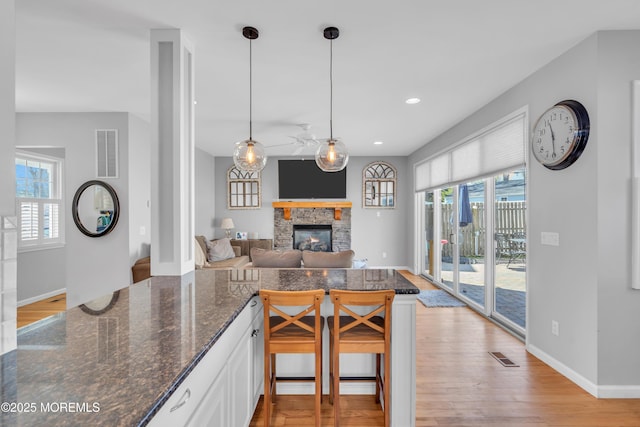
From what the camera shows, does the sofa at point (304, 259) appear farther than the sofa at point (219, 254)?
No

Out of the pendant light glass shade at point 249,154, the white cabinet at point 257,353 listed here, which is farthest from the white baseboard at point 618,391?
the pendant light glass shade at point 249,154

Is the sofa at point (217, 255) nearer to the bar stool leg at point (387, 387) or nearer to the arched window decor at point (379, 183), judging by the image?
the arched window decor at point (379, 183)

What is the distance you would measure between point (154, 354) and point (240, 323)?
0.66 m

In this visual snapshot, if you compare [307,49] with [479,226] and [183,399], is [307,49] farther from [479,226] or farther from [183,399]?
[479,226]

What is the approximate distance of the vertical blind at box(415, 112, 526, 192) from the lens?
10.7 ft

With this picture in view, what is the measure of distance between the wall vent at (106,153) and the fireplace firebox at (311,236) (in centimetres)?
392

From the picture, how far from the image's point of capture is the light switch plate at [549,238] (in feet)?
8.83

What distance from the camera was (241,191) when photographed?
7348mm

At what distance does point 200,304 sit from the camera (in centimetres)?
169

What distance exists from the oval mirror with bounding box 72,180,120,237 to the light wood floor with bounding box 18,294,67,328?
1.19 m

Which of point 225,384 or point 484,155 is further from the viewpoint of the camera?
point 484,155

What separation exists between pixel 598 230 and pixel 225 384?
274 cm

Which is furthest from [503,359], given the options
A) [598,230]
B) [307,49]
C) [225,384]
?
[307,49]

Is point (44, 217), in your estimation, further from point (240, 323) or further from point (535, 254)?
point (535, 254)
